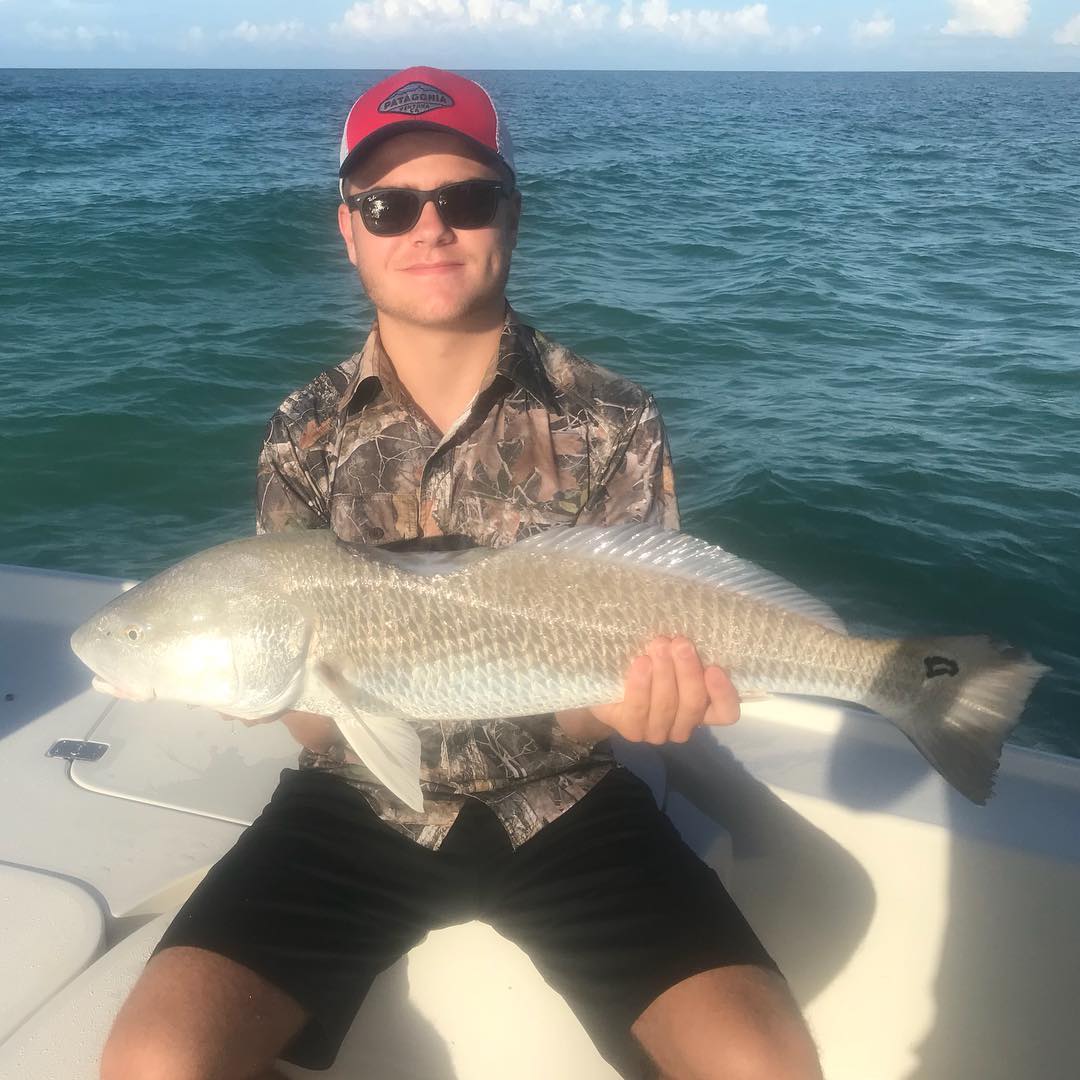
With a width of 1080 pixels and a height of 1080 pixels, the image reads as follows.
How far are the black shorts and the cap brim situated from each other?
1702 mm

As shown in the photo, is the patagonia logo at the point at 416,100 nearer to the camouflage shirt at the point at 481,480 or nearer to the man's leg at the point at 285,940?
the camouflage shirt at the point at 481,480

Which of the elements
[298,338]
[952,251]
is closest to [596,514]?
[298,338]

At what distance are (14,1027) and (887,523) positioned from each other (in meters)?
6.41

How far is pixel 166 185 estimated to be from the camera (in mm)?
19922

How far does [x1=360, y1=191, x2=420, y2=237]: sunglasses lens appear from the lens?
2.62 meters

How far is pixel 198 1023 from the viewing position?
2.03 m

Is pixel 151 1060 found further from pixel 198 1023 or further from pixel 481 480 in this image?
pixel 481 480

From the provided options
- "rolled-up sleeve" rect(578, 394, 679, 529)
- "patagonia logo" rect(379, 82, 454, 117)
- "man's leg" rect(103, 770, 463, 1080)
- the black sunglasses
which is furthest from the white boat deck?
"patagonia logo" rect(379, 82, 454, 117)

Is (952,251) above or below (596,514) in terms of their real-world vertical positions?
below

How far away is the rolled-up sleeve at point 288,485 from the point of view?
2.77 meters

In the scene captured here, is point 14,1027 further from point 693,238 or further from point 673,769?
point 693,238

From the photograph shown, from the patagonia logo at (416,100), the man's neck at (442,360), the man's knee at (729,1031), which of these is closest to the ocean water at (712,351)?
the man's knee at (729,1031)

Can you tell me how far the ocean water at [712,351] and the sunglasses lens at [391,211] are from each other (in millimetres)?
4240

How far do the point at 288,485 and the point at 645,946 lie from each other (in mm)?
1554
